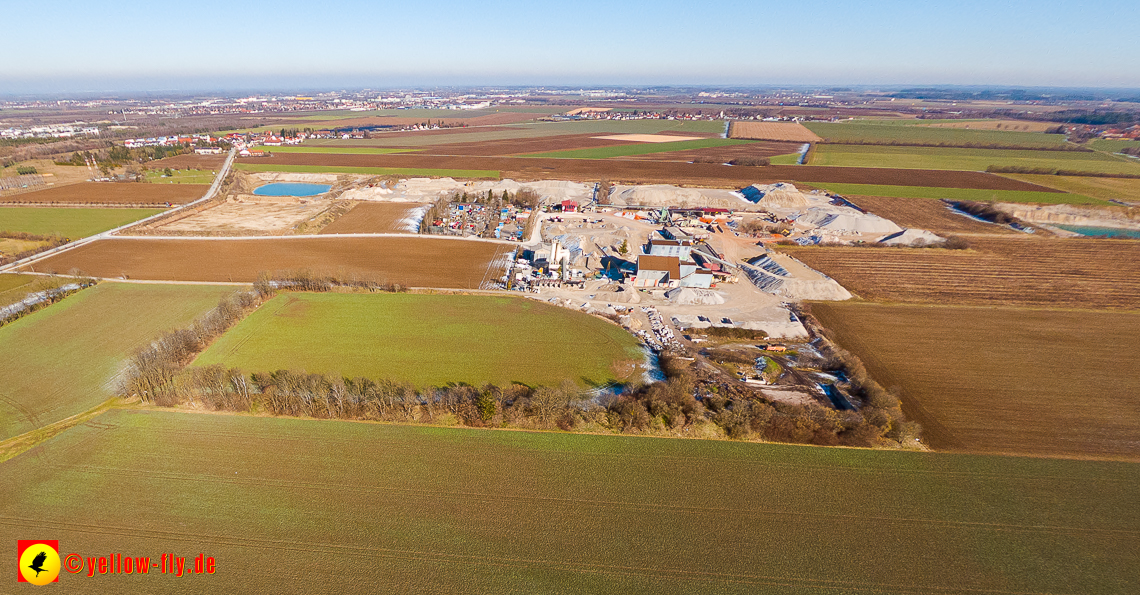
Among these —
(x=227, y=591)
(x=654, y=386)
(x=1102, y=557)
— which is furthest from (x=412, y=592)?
(x=1102, y=557)

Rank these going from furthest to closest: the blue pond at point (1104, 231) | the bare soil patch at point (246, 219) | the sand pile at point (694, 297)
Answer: the blue pond at point (1104, 231), the bare soil patch at point (246, 219), the sand pile at point (694, 297)

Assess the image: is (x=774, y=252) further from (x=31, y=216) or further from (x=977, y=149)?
(x=977, y=149)

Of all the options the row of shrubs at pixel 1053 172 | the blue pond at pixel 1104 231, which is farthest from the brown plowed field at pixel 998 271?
the row of shrubs at pixel 1053 172

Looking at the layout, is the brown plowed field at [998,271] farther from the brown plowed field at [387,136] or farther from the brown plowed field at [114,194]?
the brown plowed field at [387,136]

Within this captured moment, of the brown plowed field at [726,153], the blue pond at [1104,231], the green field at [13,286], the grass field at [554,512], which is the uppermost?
the brown plowed field at [726,153]

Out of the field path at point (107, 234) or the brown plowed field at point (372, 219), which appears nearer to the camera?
the field path at point (107, 234)

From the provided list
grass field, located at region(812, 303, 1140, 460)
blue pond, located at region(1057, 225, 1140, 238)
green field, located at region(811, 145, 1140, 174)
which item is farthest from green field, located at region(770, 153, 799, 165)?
grass field, located at region(812, 303, 1140, 460)
